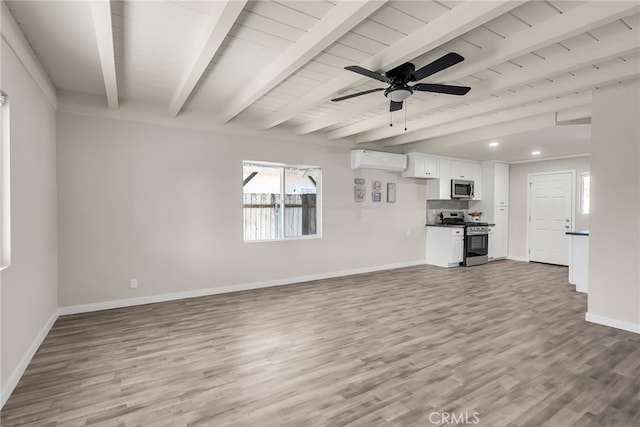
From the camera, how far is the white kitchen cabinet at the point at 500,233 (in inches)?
304

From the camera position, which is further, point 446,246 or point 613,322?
point 446,246

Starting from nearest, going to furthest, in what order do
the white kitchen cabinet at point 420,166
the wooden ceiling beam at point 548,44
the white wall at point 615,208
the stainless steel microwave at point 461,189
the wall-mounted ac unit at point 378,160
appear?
the wooden ceiling beam at point 548,44
the white wall at point 615,208
the wall-mounted ac unit at point 378,160
the white kitchen cabinet at point 420,166
the stainless steel microwave at point 461,189

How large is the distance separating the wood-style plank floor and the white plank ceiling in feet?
8.12

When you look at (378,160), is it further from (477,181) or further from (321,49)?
(321,49)

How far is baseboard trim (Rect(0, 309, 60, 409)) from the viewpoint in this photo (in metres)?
2.19

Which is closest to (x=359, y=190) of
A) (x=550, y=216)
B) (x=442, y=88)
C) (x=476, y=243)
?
(x=476, y=243)

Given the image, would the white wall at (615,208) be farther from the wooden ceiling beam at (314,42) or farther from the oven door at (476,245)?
the oven door at (476,245)

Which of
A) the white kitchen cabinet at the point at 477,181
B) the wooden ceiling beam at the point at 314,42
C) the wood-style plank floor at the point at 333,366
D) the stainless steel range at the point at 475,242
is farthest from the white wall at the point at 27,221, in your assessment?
the white kitchen cabinet at the point at 477,181

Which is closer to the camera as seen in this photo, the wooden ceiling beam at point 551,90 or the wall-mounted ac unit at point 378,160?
the wooden ceiling beam at point 551,90

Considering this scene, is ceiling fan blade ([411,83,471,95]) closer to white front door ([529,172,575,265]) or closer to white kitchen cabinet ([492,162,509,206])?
white kitchen cabinet ([492,162,509,206])

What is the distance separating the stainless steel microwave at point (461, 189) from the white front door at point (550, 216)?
1.46 metres

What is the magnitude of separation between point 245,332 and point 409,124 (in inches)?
146

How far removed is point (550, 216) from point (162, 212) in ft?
25.7

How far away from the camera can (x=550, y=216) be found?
24.0 feet
